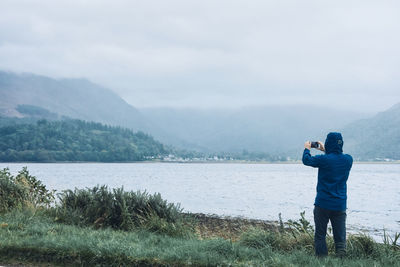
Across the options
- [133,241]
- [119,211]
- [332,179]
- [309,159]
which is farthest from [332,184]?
[119,211]

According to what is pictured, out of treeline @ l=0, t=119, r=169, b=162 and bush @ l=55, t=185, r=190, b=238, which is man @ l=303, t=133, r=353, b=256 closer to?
bush @ l=55, t=185, r=190, b=238

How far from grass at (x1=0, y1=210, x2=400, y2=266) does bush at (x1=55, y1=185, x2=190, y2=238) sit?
6.06ft

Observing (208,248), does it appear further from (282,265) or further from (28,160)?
(28,160)

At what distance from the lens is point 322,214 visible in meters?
7.61

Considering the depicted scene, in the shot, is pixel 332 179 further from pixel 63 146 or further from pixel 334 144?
pixel 63 146

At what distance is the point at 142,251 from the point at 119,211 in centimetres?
450

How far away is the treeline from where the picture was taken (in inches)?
6166

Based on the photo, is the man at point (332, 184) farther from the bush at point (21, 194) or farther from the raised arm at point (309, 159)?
the bush at point (21, 194)

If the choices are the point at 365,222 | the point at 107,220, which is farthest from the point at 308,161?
the point at 365,222

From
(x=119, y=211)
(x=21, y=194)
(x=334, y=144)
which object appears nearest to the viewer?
(x=334, y=144)

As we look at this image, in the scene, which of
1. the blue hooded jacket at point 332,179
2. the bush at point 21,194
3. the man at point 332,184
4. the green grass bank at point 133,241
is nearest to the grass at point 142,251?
the green grass bank at point 133,241

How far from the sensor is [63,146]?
570 ft

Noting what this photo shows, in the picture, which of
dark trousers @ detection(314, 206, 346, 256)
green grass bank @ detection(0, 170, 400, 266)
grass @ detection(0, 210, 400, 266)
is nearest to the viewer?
grass @ detection(0, 210, 400, 266)

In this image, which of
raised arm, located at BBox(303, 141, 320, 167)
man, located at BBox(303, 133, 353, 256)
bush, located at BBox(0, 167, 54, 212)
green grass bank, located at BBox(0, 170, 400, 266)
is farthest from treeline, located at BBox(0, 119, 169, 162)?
man, located at BBox(303, 133, 353, 256)
